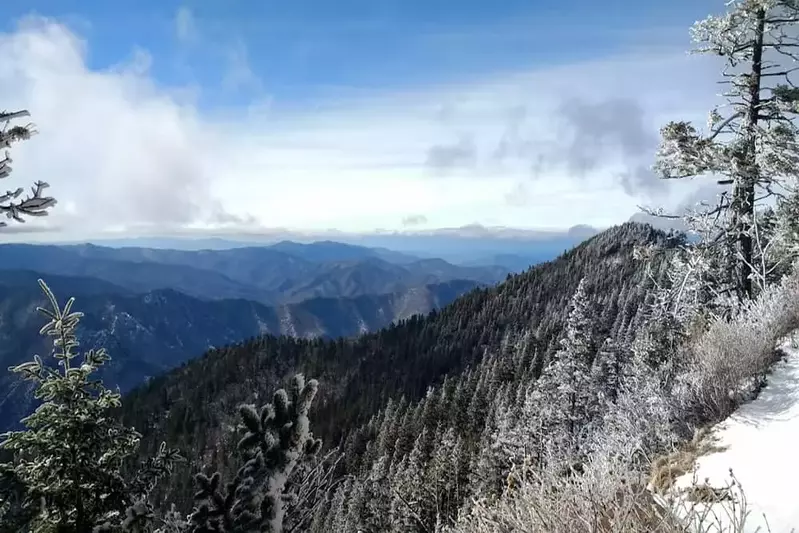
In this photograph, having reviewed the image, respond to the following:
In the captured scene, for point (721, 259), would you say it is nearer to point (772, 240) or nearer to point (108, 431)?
point (772, 240)

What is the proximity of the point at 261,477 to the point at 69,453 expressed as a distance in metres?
2.83

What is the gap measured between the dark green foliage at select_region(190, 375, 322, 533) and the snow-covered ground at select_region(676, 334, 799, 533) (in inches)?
195

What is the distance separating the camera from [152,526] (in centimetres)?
800

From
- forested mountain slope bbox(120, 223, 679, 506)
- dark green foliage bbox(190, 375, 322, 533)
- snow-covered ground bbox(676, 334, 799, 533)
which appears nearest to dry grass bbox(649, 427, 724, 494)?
snow-covered ground bbox(676, 334, 799, 533)

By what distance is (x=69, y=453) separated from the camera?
757 centimetres

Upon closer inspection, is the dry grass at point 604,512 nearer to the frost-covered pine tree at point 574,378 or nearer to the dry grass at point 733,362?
the dry grass at point 733,362

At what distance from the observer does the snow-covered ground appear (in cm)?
468

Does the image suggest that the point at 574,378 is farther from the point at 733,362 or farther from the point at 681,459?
the point at 681,459

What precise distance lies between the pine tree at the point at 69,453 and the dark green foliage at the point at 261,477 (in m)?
0.88

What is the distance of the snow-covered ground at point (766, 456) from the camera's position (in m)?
4.68

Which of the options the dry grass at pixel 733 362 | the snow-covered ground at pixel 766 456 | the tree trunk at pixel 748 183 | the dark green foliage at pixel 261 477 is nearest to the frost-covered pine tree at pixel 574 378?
the tree trunk at pixel 748 183

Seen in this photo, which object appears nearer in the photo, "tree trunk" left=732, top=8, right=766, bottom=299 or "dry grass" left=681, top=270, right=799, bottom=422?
"dry grass" left=681, top=270, right=799, bottom=422

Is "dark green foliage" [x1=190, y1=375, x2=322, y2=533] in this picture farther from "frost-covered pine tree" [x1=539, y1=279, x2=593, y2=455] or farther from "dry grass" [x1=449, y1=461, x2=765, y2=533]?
"frost-covered pine tree" [x1=539, y1=279, x2=593, y2=455]

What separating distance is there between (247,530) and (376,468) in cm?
4660
